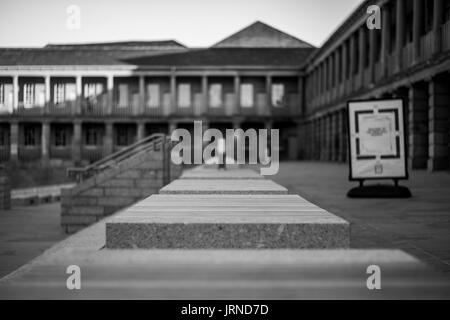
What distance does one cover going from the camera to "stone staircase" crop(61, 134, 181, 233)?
1719 centimetres

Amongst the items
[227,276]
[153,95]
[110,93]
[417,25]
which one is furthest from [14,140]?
[227,276]

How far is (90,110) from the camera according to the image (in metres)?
45.5

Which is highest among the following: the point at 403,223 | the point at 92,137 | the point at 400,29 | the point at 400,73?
the point at 400,29

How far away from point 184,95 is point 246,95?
5778 millimetres

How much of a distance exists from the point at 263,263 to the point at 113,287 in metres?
0.76

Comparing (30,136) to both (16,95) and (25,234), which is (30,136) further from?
(25,234)

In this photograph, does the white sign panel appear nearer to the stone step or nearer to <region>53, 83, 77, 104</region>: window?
the stone step

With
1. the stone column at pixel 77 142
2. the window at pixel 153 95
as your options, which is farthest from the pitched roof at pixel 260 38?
the stone column at pixel 77 142

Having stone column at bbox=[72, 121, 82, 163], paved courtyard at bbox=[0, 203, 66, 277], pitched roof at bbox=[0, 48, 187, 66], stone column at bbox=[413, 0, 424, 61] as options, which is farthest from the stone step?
stone column at bbox=[72, 121, 82, 163]

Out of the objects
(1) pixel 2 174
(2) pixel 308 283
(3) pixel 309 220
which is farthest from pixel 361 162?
(1) pixel 2 174

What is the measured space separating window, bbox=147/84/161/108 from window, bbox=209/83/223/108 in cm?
484

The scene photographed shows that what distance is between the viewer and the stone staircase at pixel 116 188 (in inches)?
677

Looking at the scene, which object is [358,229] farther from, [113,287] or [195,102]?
[195,102]

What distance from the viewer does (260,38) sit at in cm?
5516
